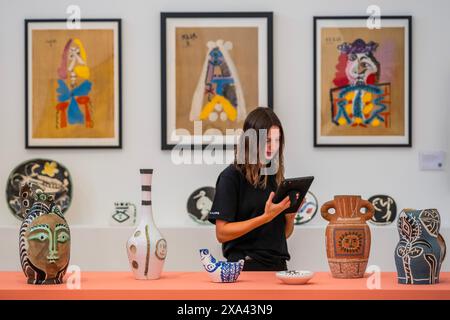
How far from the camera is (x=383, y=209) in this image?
193 inches

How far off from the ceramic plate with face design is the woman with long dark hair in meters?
1.68

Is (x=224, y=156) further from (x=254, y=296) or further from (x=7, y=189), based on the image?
(x=254, y=296)

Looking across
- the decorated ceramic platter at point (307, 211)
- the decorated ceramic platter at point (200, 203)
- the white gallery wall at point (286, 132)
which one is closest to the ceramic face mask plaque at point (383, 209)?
the white gallery wall at point (286, 132)

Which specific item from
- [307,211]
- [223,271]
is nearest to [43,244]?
[223,271]

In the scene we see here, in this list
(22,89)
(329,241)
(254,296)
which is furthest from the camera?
(22,89)

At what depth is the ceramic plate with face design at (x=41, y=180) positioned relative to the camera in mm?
4984

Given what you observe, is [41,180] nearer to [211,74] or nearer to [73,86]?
[73,86]

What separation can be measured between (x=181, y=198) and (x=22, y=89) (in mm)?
1263

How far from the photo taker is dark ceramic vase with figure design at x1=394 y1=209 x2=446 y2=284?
2742mm

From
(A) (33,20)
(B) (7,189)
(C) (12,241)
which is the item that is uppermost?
(A) (33,20)

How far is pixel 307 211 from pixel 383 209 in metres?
0.48

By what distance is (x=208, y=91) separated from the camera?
502 centimetres

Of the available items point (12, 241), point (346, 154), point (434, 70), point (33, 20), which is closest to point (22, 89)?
point (33, 20)

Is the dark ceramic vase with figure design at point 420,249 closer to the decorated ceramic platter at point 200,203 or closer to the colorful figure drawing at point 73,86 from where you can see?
the decorated ceramic platter at point 200,203
